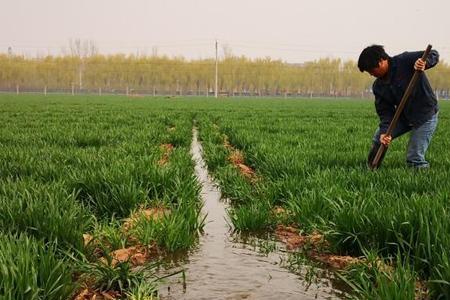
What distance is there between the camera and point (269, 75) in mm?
115562

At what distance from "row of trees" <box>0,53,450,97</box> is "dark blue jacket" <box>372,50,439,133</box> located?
103192mm

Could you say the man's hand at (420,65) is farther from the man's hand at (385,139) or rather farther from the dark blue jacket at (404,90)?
the man's hand at (385,139)

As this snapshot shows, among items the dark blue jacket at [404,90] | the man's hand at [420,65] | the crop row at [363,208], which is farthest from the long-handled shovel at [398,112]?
the crop row at [363,208]

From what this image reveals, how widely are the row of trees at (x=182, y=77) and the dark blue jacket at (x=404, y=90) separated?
103192mm

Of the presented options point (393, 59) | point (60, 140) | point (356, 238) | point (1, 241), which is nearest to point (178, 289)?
point (1, 241)

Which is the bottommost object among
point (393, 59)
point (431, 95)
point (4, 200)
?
point (4, 200)

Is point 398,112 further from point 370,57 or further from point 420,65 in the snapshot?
point 370,57

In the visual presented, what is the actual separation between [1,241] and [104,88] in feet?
389

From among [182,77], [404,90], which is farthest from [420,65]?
[182,77]

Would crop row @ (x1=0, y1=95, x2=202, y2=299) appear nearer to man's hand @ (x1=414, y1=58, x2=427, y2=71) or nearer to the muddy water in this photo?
the muddy water

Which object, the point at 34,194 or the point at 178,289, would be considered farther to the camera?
the point at 34,194

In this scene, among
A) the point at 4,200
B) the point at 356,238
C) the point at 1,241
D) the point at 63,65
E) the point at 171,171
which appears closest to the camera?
the point at 1,241

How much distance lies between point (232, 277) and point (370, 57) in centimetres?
351

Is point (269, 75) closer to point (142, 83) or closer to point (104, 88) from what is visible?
point (142, 83)
